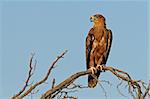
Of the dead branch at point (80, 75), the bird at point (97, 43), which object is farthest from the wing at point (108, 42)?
the dead branch at point (80, 75)

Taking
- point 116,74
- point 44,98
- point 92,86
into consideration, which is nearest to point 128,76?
point 116,74

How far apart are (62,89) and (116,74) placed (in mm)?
633

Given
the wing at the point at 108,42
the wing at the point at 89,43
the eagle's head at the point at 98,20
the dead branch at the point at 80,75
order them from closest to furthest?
the dead branch at the point at 80,75, the wing at the point at 89,43, the wing at the point at 108,42, the eagle's head at the point at 98,20

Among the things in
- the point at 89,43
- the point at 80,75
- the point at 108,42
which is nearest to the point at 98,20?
the point at 108,42

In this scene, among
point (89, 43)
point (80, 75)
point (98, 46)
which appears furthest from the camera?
point (98, 46)

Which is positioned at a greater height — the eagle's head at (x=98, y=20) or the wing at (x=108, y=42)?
the eagle's head at (x=98, y=20)

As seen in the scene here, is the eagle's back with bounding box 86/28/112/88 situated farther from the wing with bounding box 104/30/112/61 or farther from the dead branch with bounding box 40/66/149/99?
the dead branch with bounding box 40/66/149/99

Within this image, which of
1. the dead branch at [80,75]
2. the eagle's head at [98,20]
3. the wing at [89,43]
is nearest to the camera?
the dead branch at [80,75]

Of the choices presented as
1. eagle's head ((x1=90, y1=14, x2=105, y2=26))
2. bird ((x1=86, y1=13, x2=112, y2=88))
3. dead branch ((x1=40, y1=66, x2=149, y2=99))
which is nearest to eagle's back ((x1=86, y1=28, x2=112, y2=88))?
bird ((x1=86, y1=13, x2=112, y2=88))

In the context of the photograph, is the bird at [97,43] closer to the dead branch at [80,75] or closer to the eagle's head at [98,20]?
the eagle's head at [98,20]

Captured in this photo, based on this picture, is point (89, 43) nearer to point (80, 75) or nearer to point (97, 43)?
point (97, 43)

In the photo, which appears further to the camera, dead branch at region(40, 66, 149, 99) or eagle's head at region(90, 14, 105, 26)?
eagle's head at region(90, 14, 105, 26)

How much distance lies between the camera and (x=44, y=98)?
394 cm

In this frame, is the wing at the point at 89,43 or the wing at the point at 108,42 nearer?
the wing at the point at 89,43
